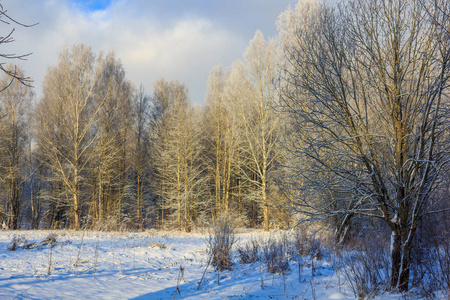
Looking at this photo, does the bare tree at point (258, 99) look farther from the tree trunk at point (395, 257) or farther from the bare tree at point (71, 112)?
the tree trunk at point (395, 257)

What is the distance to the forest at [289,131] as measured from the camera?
421 cm

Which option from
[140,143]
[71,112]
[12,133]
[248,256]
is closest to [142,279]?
[248,256]

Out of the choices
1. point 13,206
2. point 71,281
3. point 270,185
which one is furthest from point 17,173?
point 71,281

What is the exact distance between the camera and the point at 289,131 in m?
5.93

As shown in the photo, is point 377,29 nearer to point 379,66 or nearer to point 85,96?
point 379,66

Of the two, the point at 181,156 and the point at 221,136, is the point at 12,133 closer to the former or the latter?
the point at 181,156

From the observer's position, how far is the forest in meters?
4.21

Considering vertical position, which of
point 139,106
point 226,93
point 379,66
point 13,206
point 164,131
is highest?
point 139,106

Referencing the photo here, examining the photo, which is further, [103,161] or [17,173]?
[17,173]

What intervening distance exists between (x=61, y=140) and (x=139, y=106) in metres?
9.52

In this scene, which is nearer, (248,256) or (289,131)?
(289,131)

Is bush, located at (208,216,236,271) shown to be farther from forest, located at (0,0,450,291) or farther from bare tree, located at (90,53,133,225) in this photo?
bare tree, located at (90,53,133,225)

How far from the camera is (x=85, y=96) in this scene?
679 inches

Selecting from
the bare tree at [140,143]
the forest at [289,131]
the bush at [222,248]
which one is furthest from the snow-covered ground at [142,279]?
the bare tree at [140,143]
